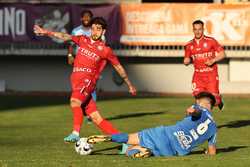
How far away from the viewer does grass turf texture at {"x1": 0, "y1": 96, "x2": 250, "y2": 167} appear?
11.6 m

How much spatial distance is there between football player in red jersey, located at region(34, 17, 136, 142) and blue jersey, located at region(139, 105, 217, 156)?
6.08ft

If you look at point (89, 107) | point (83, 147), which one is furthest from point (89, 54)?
point (83, 147)

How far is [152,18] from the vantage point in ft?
90.6

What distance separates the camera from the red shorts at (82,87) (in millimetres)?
14234

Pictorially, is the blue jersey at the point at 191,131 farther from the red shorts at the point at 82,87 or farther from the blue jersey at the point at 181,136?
the red shorts at the point at 82,87

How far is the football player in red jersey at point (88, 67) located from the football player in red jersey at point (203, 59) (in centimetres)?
262

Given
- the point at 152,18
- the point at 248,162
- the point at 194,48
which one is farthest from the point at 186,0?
the point at 248,162

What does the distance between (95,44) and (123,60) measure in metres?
14.3

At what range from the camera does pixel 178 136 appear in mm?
11945

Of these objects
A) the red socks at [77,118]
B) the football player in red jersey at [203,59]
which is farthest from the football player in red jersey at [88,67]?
the football player in red jersey at [203,59]

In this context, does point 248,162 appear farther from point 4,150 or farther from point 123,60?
point 123,60

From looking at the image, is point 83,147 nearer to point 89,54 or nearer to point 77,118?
point 77,118

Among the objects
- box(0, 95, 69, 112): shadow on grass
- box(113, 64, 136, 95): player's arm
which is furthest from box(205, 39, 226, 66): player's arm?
box(0, 95, 69, 112): shadow on grass

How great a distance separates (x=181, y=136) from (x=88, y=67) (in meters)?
2.86
